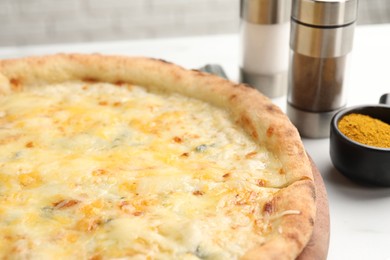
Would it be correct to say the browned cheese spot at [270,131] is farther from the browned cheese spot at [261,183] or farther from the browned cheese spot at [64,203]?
the browned cheese spot at [64,203]

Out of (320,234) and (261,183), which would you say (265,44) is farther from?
(320,234)

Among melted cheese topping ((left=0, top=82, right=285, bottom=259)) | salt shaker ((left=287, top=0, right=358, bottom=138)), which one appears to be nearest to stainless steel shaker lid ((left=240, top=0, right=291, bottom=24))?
salt shaker ((left=287, top=0, right=358, bottom=138))

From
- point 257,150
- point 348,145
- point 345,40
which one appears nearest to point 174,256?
point 257,150

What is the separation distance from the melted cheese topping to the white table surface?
266 mm

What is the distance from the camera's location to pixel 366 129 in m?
1.77

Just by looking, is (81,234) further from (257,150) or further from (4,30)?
(4,30)

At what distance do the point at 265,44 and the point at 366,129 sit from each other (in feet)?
1.96

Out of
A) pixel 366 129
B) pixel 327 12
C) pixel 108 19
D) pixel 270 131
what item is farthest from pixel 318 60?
pixel 108 19

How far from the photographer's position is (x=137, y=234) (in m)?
1.34

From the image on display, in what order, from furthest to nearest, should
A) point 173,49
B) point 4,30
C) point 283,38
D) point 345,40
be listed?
point 4,30 < point 173,49 < point 283,38 < point 345,40

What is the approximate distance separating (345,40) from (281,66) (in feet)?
1.29

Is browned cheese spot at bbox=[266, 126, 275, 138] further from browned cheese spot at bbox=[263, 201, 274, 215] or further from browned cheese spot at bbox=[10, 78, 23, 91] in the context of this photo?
browned cheese spot at bbox=[10, 78, 23, 91]

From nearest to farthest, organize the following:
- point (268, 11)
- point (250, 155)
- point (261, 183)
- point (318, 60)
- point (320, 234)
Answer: point (320, 234)
point (261, 183)
point (250, 155)
point (318, 60)
point (268, 11)

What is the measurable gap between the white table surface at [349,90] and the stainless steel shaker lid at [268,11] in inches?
11.9
